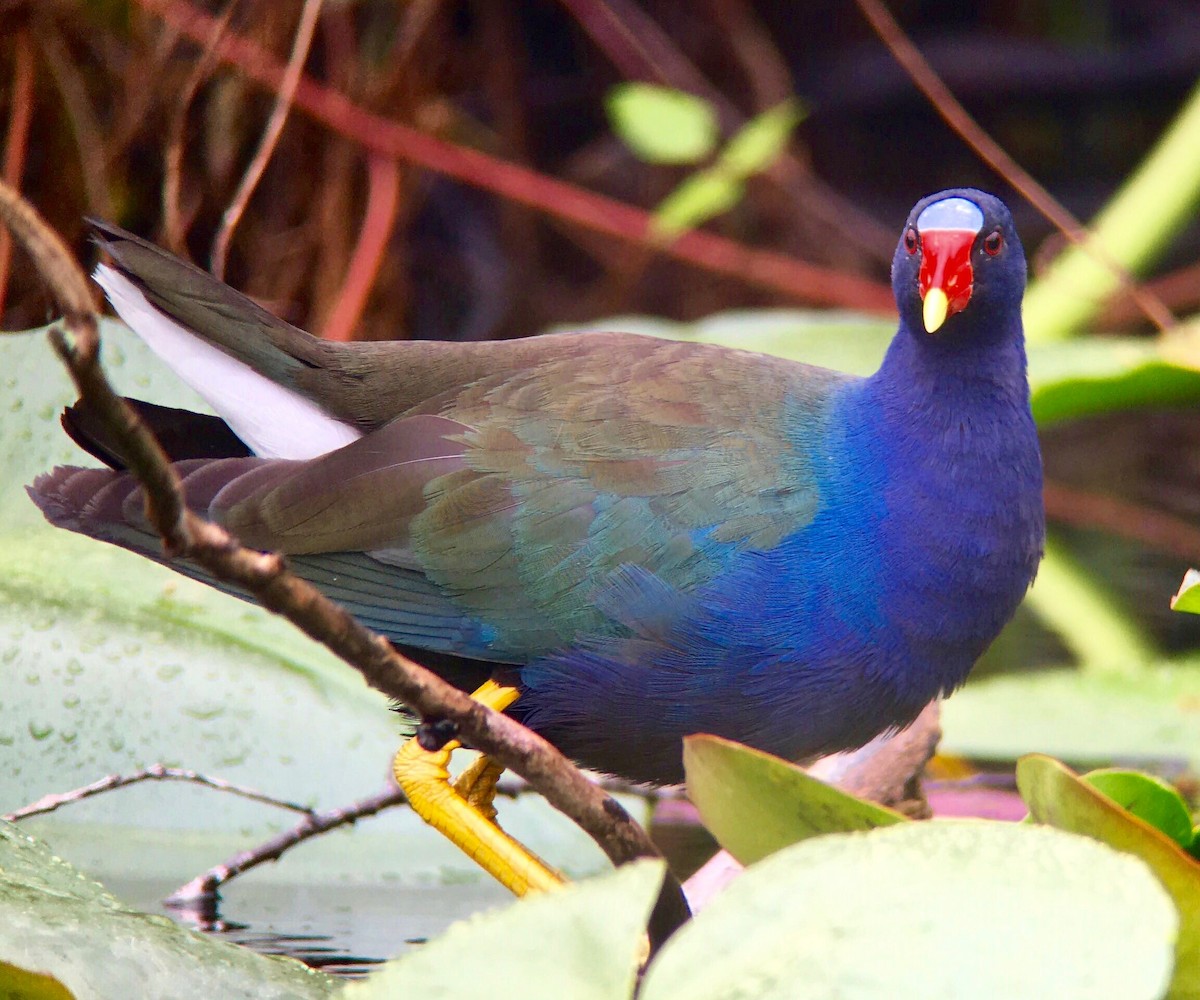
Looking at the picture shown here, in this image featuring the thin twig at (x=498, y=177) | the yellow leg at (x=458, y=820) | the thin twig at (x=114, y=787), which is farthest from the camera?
the thin twig at (x=498, y=177)

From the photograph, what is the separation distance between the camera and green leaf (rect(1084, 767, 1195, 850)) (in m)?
1.32

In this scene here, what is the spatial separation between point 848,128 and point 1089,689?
12.4ft

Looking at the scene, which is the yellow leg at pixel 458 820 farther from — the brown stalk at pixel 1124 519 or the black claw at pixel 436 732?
the brown stalk at pixel 1124 519

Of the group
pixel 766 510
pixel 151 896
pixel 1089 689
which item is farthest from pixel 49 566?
pixel 1089 689

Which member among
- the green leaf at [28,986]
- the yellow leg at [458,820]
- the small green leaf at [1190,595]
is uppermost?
the small green leaf at [1190,595]

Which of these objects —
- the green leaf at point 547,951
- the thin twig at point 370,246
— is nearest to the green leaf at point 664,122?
the thin twig at point 370,246

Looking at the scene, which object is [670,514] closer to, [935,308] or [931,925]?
[935,308]

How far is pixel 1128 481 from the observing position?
4.64 m

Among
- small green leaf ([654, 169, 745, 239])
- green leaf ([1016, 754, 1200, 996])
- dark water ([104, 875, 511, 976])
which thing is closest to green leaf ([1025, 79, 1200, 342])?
small green leaf ([654, 169, 745, 239])

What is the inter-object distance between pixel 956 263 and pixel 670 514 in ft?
1.36

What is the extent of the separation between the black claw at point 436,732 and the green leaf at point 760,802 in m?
0.17

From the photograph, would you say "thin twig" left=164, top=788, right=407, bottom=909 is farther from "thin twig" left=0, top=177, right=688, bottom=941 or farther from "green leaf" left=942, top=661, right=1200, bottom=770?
"green leaf" left=942, top=661, right=1200, bottom=770

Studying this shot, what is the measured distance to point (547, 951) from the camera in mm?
913

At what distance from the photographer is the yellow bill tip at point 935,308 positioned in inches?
65.4
